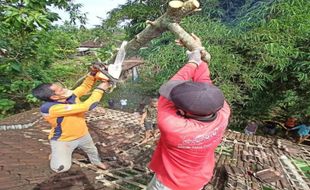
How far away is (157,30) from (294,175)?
10.7ft

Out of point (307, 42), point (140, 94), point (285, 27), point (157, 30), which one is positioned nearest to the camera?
point (157, 30)

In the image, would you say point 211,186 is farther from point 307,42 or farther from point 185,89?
point 307,42

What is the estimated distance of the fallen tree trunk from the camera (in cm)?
273

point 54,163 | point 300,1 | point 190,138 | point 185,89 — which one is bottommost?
point 54,163

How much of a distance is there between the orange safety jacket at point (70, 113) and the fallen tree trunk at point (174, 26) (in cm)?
72

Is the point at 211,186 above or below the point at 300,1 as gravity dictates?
below

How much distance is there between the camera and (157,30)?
10.5 ft

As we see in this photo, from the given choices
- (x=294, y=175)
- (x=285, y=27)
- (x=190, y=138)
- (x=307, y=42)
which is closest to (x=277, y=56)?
(x=285, y=27)

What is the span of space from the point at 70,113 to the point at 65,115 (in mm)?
86

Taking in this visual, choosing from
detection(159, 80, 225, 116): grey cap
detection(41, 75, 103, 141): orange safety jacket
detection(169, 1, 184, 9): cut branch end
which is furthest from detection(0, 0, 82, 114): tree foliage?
detection(159, 80, 225, 116): grey cap

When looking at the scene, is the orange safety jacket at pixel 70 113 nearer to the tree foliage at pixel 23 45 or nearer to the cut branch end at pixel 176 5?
the cut branch end at pixel 176 5

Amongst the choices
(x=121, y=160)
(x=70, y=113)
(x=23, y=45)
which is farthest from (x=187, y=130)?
(x=23, y=45)

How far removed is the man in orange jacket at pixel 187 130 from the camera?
1.82 meters

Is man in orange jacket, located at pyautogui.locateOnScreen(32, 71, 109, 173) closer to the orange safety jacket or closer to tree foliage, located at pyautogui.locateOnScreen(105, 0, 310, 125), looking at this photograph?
the orange safety jacket
